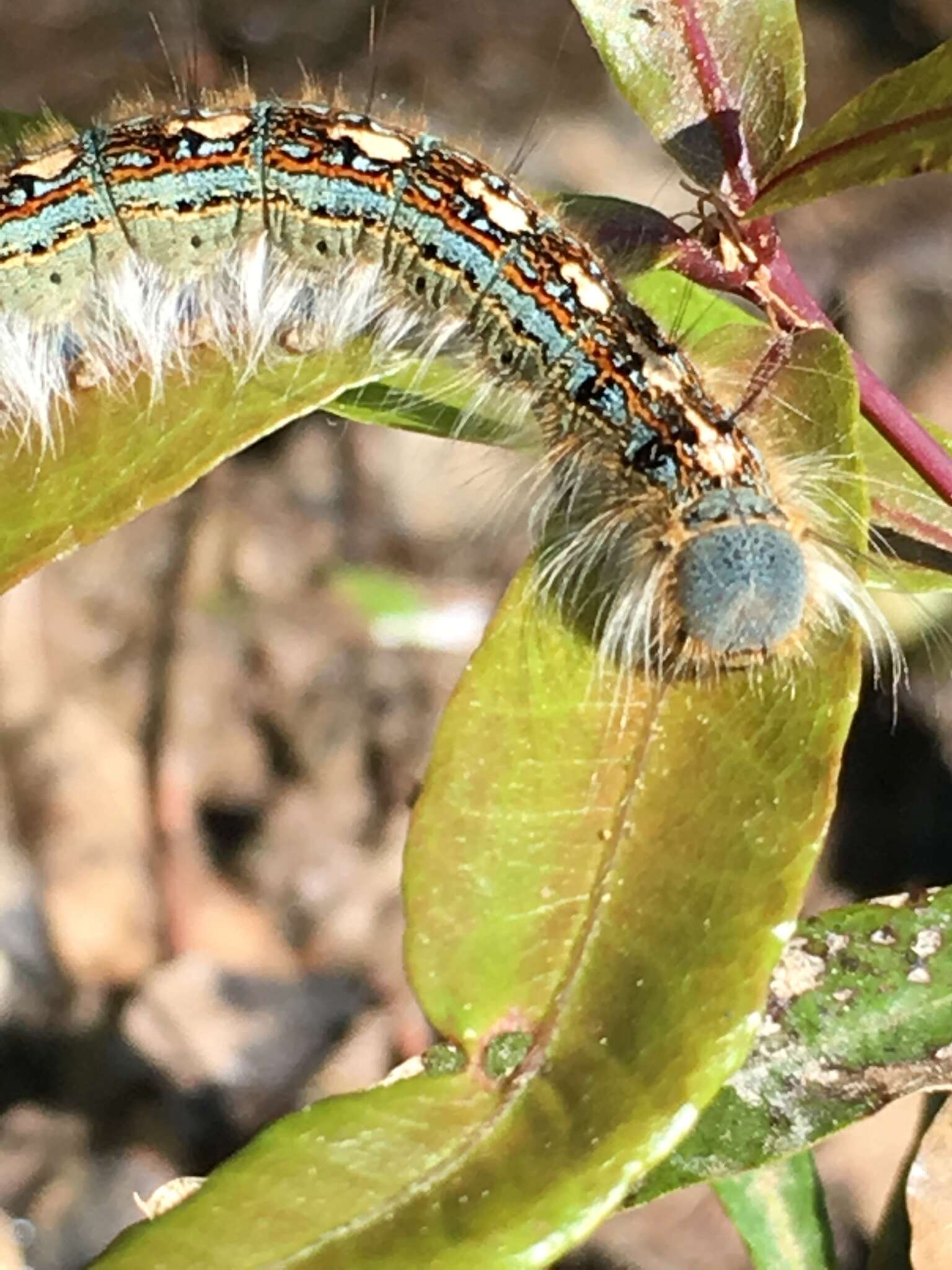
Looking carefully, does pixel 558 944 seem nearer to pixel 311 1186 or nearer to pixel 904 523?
pixel 311 1186

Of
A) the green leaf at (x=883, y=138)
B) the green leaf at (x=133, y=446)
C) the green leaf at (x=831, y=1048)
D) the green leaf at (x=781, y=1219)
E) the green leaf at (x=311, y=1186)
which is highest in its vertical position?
the green leaf at (x=133, y=446)

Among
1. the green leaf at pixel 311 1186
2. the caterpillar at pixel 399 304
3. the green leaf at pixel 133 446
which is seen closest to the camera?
the green leaf at pixel 311 1186

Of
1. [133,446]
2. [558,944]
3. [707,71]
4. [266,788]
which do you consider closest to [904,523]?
[707,71]

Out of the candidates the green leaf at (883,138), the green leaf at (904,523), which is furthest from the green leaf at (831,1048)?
the green leaf at (883,138)

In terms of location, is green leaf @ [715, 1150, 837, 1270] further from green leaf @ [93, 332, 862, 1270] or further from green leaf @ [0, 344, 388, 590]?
green leaf @ [0, 344, 388, 590]

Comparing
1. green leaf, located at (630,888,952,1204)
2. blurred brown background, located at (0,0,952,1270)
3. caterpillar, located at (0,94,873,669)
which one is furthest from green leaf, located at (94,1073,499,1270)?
blurred brown background, located at (0,0,952,1270)

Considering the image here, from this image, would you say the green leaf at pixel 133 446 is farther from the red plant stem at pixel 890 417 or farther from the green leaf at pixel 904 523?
the green leaf at pixel 904 523
